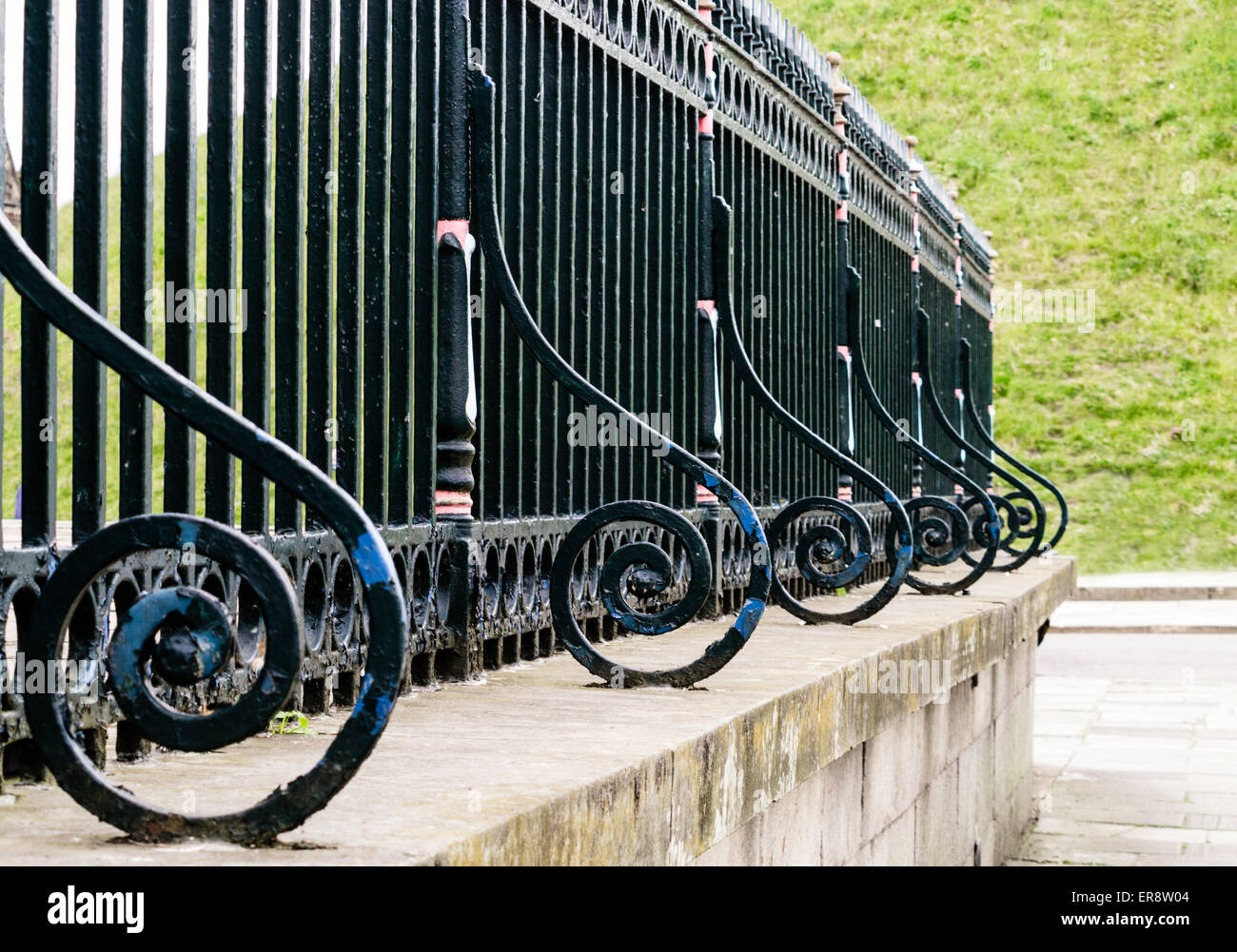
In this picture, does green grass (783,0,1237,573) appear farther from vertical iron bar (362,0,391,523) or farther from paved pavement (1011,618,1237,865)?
vertical iron bar (362,0,391,523)

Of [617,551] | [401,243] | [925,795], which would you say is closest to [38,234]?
[401,243]

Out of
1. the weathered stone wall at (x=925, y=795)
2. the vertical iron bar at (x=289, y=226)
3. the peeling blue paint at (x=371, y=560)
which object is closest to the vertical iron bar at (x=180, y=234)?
the vertical iron bar at (x=289, y=226)

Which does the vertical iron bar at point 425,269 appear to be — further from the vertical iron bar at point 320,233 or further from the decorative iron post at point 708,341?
the decorative iron post at point 708,341

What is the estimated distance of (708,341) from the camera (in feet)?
14.5

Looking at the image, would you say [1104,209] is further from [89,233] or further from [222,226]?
[89,233]

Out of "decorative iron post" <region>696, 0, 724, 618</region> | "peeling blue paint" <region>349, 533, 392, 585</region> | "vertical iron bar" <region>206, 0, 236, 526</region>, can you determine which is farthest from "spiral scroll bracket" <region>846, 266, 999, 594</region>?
"peeling blue paint" <region>349, 533, 392, 585</region>

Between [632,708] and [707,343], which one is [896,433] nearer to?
[707,343]

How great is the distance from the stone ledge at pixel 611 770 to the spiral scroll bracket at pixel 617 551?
7 centimetres

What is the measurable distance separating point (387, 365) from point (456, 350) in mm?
147

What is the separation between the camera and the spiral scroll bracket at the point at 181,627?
1739 mm

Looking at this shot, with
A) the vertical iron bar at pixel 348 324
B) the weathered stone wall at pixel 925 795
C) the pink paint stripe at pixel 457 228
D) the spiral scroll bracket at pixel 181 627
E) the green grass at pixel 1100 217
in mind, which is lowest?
the weathered stone wall at pixel 925 795

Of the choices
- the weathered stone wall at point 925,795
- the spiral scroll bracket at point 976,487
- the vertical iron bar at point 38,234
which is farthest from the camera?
the spiral scroll bracket at point 976,487

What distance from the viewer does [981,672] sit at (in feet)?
20.2

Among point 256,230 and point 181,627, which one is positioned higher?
point 256,230
